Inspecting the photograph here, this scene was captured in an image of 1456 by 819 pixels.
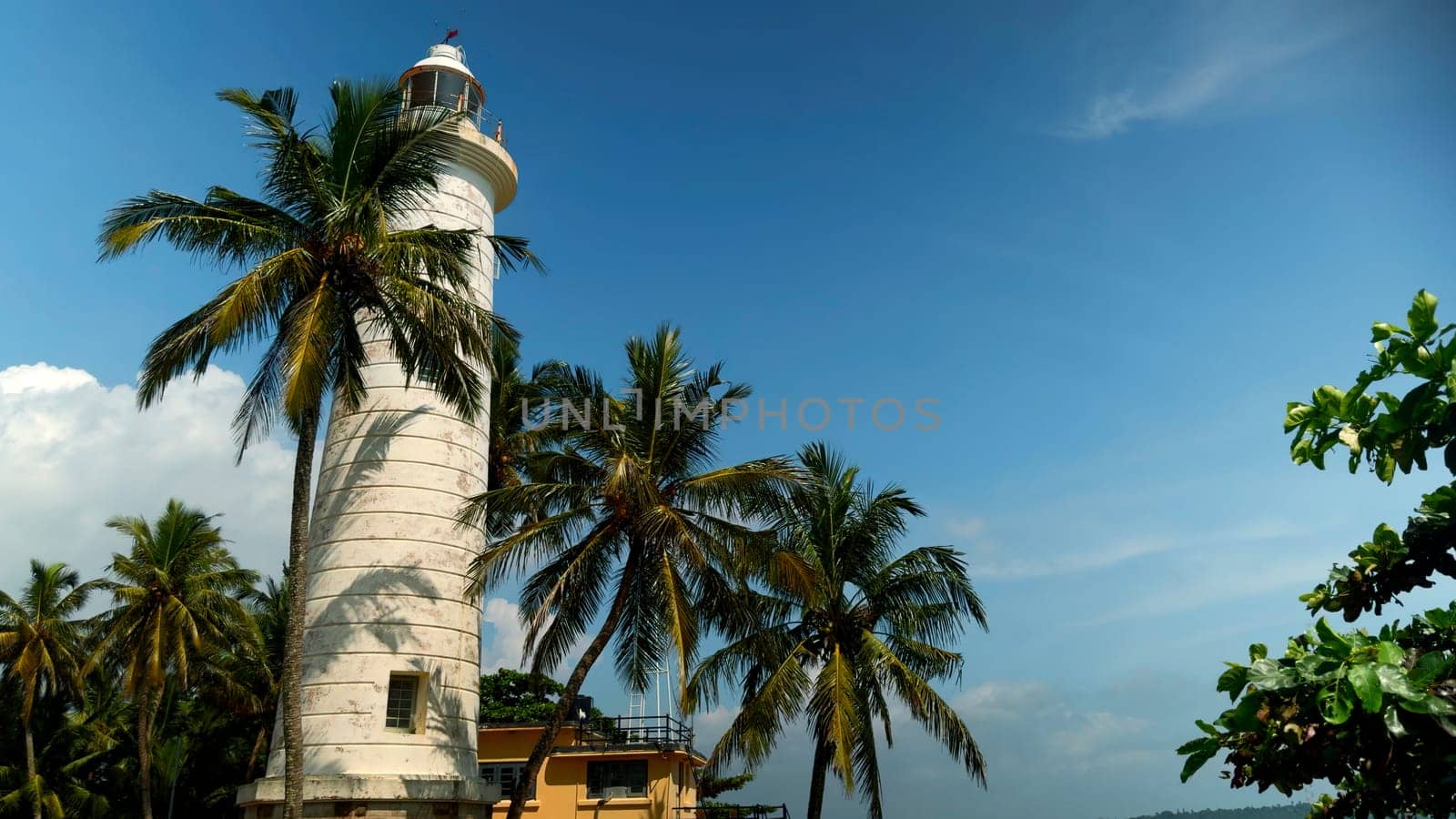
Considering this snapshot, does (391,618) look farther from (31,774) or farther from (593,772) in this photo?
(31,774)

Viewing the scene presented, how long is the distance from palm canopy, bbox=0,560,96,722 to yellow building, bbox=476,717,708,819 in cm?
1844

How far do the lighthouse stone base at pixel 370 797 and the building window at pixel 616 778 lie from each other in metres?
8.84

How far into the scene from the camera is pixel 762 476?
1973 cm

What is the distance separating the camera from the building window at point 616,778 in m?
28.3

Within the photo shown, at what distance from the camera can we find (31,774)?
3775cm

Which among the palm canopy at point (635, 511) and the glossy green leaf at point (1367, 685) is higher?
the palm canopy at point (635, 511)

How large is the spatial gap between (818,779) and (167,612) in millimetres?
22117

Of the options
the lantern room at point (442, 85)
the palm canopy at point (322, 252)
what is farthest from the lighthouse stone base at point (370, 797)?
the lantern room at point (442, 85)

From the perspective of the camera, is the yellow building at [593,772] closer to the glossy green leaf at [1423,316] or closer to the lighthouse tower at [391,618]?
the lighthouse tower at [391,618]

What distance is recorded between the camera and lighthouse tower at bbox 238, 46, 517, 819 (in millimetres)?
19219

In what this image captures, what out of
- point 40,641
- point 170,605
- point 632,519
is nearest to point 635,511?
point 632,519

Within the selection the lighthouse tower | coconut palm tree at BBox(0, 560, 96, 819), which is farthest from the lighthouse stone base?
coconut palm tree at BBox(0, 560, 96, 819)

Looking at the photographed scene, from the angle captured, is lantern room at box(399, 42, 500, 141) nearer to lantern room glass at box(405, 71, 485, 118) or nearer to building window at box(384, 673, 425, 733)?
lantern room glass at box(405, 71, 485, 118)

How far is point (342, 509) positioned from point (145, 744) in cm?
1848
